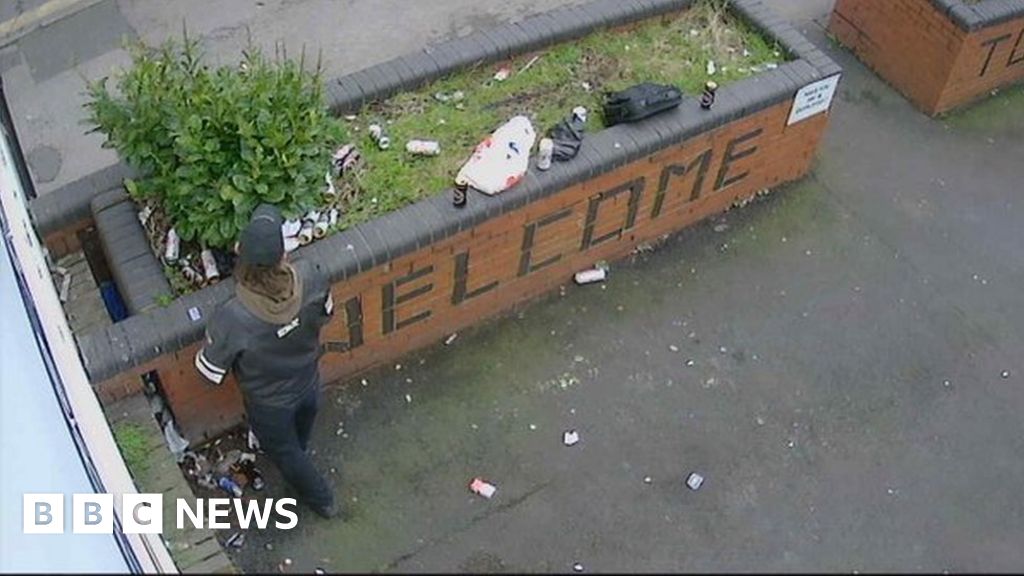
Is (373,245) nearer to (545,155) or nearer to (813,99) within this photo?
(545,155)

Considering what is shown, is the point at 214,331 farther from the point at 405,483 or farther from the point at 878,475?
the point at 878,475

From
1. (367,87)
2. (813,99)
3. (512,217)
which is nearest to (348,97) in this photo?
(367,87)

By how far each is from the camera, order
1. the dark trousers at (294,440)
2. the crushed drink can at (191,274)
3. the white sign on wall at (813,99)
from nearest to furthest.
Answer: the dark trousers at (294,440) → the crushed drink can at (191,274) → the white sign on wall at (813,99)

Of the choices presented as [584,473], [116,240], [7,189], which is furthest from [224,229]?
[584,473]

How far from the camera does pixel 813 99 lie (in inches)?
271

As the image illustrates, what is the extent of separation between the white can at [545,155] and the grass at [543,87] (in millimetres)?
404

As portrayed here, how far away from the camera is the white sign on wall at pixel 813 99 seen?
6.79 metres

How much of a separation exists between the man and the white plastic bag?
1.18 metres

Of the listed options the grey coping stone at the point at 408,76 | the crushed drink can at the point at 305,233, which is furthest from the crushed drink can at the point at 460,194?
the grey coping stone at the point at 408,76

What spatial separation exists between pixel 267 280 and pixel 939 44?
18.0 ft

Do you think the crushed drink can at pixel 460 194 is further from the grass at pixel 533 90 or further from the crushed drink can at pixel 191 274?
the crushed drink can at pixel 191 274

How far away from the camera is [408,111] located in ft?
21.3

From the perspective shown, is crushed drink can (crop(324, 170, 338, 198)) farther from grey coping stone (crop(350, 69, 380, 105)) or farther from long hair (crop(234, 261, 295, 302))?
long hair (crop(234, 261, 295, 302))

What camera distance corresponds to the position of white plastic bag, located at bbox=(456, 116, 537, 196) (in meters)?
5.89
